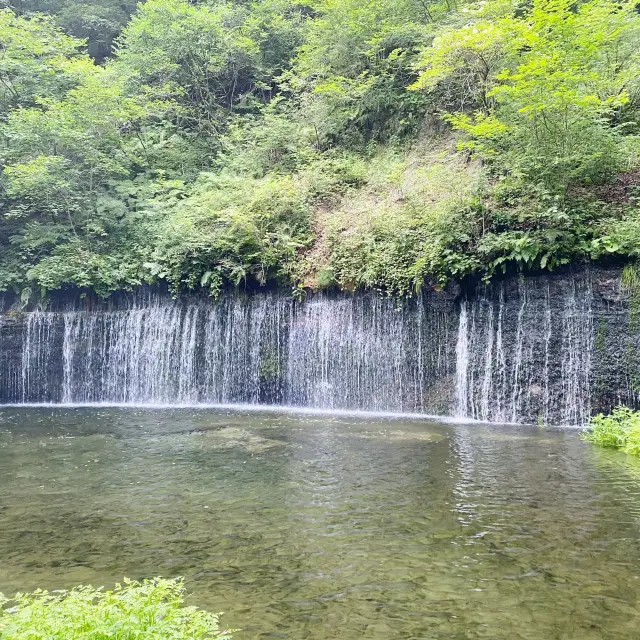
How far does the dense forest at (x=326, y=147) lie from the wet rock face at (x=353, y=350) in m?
0.74

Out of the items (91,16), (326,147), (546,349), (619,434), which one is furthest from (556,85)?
(91,16)

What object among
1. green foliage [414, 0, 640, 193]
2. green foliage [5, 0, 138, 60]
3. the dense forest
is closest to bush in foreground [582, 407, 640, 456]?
the dense forest

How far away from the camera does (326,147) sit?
20281 millimetres

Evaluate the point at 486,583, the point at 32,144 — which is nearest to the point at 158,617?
the point at 486,583

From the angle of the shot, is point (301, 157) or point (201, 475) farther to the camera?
point (301, 157)

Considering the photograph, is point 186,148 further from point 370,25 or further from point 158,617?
point 158,617

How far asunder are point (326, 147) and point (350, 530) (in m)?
17.0

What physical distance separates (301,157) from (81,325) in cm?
934

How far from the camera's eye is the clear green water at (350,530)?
393 cm

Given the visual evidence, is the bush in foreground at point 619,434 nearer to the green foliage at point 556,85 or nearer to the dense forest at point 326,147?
the dense forest at point 326,147

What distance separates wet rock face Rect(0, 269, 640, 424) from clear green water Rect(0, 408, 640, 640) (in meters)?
3.01

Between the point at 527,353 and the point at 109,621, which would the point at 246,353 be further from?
the point at 109,621

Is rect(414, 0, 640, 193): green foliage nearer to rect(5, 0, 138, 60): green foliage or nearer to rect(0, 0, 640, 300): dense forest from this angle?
rect(0, 0, 640, 300): dense forest

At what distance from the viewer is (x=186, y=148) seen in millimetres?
22953
